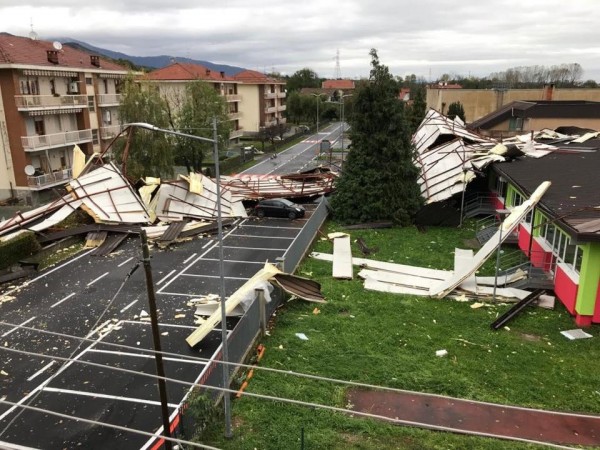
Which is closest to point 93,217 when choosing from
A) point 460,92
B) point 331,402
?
point 331,402

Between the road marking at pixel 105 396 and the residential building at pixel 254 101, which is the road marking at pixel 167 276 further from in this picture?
the residential building at pixel 254 101

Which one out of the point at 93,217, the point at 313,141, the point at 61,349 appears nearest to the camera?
the point at 61,349

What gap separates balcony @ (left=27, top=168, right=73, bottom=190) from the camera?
35.2m

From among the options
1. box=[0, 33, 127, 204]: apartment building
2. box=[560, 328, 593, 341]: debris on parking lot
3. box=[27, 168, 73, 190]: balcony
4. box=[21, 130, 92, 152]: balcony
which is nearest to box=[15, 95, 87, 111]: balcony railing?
box=[0, 33, 127, 204]: apartment building

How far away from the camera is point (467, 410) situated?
35.6 feet

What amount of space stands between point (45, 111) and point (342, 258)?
28594 mm

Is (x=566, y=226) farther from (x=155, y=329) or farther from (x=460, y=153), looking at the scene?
(x=460, y=153)

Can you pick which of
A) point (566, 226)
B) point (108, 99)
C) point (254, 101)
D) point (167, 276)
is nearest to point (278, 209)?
point (167, 276)

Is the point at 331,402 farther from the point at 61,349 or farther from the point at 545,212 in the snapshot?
the point at 545,212

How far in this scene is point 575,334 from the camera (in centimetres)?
1398

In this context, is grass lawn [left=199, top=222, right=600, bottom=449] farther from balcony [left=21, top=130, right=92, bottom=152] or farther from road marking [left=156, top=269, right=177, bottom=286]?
balcony [left=21, top=130, right=92, bottom=152]

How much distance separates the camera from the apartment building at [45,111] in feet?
112

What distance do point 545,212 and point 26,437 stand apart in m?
16.8

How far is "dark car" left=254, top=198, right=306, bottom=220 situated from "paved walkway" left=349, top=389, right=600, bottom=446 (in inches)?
732
